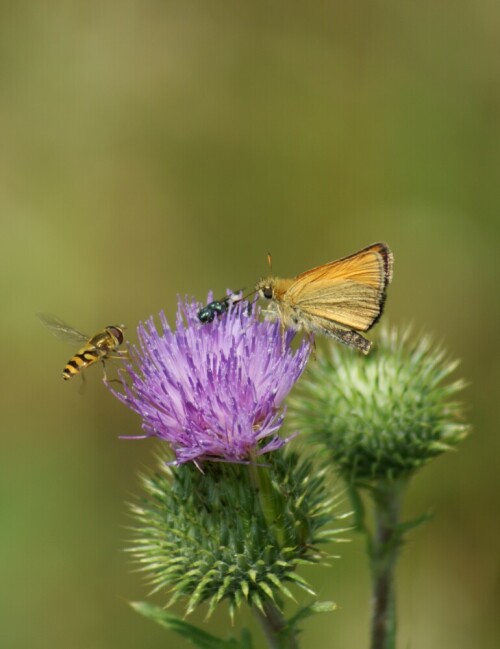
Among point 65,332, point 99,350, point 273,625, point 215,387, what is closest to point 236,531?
point 273,625

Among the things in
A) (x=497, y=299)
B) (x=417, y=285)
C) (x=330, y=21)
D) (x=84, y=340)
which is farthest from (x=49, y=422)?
(x=330, y=21)

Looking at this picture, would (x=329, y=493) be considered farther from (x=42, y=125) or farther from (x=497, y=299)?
(x=42, y=125)

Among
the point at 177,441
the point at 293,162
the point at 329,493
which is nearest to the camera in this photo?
the point at 177,441

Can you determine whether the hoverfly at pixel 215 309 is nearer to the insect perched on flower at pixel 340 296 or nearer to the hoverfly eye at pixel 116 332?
the insect perched on flower at pixel 340 296

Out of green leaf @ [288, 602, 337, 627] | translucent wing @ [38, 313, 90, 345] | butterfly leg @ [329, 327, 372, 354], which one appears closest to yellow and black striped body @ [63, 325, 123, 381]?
translucent wing @ [38, 313, 90, 345]

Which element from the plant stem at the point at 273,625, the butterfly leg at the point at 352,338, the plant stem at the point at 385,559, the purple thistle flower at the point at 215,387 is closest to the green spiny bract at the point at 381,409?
the plant stem at the point at 385,559

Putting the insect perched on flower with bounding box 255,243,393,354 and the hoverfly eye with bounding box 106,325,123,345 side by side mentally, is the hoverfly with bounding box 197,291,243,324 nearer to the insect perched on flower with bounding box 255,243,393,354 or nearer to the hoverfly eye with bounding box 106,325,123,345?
the insect perched on flower with bounding box 255,243,393,354
